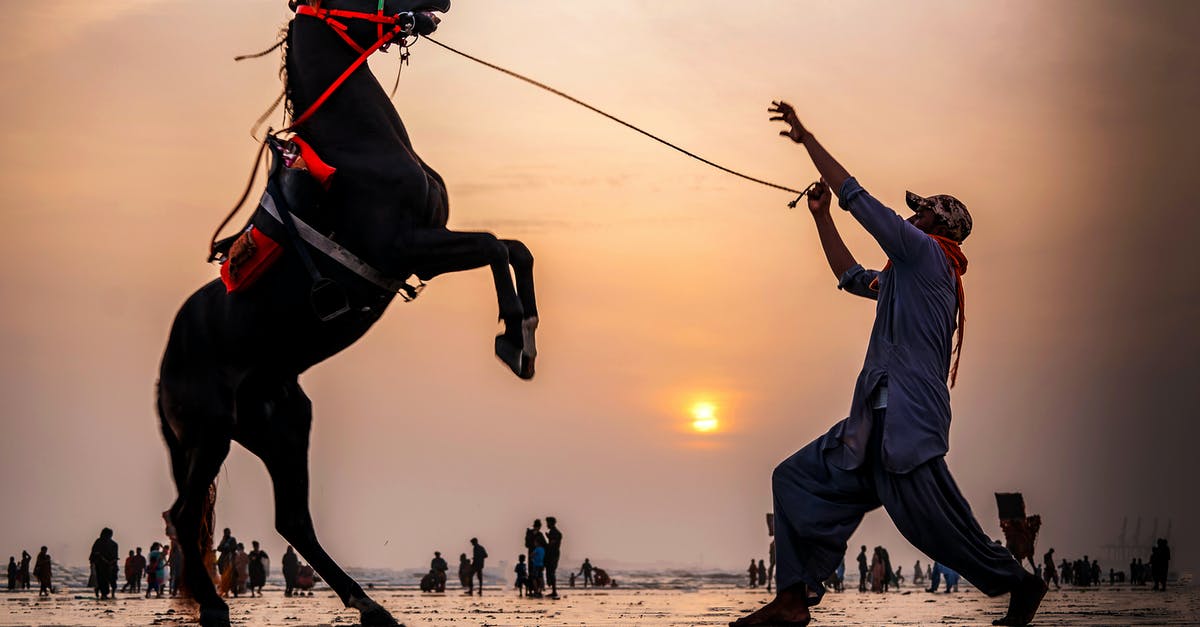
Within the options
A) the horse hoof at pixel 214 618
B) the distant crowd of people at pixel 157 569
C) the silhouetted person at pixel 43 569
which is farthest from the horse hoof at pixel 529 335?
the silhouetted person at pixel 43 569

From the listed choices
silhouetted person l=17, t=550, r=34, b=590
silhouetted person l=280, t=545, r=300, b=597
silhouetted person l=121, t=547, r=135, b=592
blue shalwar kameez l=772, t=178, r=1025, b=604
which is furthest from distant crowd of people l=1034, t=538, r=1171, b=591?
silhouetted person l=17, t=550, r=34, b=590

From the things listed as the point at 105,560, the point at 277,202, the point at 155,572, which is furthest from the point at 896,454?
the point at 155,572

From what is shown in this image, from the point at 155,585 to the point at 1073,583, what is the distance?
11.5 metres

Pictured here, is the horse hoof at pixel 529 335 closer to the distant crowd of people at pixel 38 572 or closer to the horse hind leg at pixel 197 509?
the horse hind leg at pixel 197 509

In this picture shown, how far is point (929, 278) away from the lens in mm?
6328

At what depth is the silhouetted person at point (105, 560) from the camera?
16359 millimetres

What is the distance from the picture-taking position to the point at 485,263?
6.48 metres

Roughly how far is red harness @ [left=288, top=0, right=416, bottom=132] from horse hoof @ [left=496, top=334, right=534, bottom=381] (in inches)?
52.4

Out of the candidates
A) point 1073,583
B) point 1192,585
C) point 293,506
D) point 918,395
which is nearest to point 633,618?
point 293,506

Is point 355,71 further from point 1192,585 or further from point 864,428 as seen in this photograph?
point 1192,585

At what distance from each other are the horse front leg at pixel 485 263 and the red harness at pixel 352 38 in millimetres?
759

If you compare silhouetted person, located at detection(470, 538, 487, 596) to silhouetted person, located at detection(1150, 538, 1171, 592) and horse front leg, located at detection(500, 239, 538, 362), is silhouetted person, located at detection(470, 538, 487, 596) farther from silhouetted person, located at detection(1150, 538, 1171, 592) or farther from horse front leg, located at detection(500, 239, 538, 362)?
horse front leg, located at detection(500, 239, 538, 362)

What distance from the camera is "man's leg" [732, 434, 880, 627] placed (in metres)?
6.45

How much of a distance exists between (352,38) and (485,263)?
4.08ft
